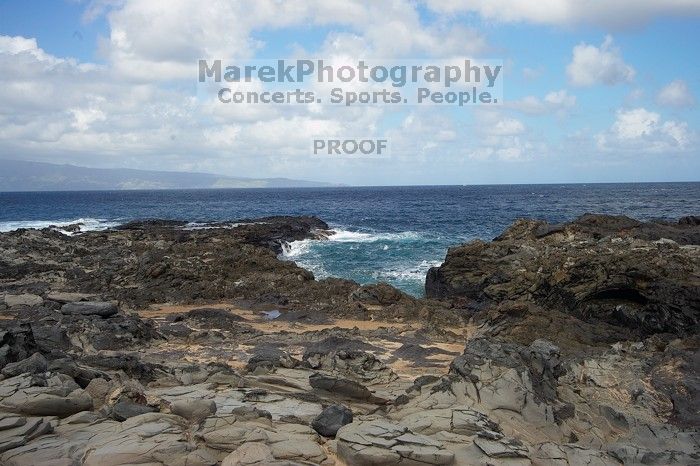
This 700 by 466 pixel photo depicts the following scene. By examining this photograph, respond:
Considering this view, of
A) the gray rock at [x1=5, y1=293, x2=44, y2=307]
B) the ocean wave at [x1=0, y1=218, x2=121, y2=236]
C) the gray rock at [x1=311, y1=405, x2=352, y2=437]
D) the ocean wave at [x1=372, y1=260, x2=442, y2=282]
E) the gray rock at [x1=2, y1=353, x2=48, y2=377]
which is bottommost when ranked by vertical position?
the ocean wave at [x1=372, y1=260, x2=442, y2=282]

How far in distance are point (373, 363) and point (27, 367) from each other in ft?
19.2

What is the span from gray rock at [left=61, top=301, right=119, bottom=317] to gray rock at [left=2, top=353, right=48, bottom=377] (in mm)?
6015

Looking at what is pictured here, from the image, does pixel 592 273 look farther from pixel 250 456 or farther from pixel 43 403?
pixel 43 403

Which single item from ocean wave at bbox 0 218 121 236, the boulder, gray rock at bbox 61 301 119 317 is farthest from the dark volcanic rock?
ocean wave at bbox 0 218 121 236

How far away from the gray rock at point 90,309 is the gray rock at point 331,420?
8.98 metres

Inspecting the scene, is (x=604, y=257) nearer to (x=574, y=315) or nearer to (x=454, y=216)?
(x=574, y=315)

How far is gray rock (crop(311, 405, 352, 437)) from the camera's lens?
7.15 meters

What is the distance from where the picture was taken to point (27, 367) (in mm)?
8000

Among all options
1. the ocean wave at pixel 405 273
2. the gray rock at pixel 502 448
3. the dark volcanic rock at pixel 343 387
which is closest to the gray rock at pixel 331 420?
the dark volcanic rock at pixel 343 387

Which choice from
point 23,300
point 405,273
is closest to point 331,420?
point 23,300

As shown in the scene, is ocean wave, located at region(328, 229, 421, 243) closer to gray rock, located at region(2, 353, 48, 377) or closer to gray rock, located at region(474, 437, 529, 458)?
gray rock, located at region(2, 353, 48, 377)

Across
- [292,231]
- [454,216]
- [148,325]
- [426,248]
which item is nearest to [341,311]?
[148,325]

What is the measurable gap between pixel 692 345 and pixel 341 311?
9.81 meters

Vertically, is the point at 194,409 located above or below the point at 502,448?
above
